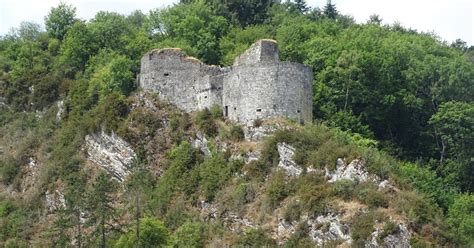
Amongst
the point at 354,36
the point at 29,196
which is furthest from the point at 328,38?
the point at 29,196

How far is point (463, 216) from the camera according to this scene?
159 feet

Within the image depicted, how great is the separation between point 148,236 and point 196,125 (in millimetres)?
8057

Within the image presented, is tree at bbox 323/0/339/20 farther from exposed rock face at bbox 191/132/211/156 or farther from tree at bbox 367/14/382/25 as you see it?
exposed rock face at bbox 191/132/211/156

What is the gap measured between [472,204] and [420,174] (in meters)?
3.03

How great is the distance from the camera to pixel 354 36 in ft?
218

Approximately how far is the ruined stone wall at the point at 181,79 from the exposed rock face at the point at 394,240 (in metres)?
13.5

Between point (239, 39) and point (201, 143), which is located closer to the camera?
point (201, 143)

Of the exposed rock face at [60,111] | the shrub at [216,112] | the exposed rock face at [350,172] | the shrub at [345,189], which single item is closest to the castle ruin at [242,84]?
the shrub at [216,112]

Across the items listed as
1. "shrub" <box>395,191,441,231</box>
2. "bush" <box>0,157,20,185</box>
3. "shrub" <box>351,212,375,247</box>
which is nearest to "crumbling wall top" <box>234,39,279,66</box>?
"shrub" <box>395,191,441,231</box>

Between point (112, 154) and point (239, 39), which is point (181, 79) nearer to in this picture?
point (112, 154)

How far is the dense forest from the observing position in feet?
153

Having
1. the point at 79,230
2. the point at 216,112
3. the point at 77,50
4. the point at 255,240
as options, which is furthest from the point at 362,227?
the point at 77,50

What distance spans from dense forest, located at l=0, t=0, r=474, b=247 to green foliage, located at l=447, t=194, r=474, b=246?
0.10 m

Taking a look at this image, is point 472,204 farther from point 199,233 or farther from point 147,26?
point 147,26
